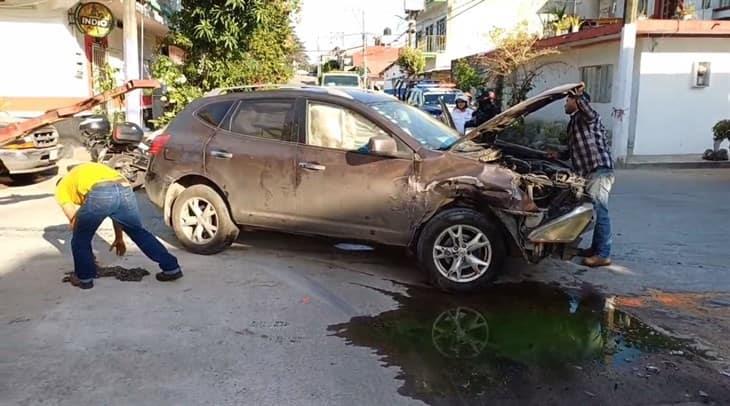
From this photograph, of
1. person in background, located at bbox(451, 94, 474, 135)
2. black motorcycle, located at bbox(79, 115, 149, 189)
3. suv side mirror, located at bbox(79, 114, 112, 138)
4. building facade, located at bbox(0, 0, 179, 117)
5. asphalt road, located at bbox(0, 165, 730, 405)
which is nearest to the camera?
asphalt road, located at bbox(0, 165, 730, 405)

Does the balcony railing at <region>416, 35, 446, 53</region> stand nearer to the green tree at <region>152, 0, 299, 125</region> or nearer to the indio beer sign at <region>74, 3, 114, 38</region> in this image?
the green tree at <region>152, 0, 299, 125</region>

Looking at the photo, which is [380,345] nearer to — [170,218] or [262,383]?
[262,383]

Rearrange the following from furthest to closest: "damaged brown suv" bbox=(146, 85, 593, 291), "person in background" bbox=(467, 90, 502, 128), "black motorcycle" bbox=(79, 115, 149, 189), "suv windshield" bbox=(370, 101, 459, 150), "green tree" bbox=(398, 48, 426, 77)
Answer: "green tree" bbox=(398, 48, 426, 77), "person in background" bbox=(467, 90, 502, 128), "black motorcycle" bbox=(79, 115, 149, 189), "suv windshield" bbox=(370, 101, 459, 150), "damaged brown suv" bbox=(146, 85, 593, 291)

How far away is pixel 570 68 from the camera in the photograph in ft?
59.4

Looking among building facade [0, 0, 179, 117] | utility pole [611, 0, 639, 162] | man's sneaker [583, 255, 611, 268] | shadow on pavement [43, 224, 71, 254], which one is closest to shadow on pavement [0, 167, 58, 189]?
building facade [0, 0, 179, 117]

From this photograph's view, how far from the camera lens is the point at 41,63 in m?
13.9

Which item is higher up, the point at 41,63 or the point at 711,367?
the point at 41,63

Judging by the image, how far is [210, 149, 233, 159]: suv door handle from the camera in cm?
643

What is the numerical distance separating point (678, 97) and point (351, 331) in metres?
13.4

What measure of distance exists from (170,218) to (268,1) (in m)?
8.55

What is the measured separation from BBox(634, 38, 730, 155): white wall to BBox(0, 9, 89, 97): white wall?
42.7ft

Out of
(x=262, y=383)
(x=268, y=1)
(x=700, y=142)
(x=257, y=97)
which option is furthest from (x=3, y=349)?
(x=700, y=142)

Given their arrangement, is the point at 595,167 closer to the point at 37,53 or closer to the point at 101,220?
the point at 101,220

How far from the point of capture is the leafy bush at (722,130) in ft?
45.5
